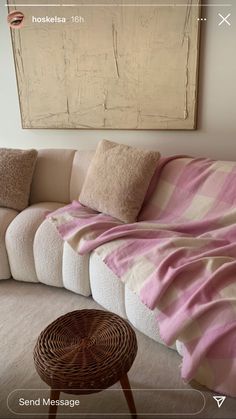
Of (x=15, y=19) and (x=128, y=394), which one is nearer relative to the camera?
(x=128, y=394)

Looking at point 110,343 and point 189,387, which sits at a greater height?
point 110,343

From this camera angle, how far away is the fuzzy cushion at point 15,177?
2197 millimetres

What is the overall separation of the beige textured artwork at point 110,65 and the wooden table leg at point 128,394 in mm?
1553

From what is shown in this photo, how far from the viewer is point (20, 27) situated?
2.35 meters

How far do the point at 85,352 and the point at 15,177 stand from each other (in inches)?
55.5

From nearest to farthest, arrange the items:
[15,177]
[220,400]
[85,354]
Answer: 1. [85,354]
2. [220,400]
3. [15,177]

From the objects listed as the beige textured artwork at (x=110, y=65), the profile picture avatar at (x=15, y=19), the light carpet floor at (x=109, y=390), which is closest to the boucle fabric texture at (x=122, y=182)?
the beige textured artwork at (x=110, y=65)

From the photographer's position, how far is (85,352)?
110 cm

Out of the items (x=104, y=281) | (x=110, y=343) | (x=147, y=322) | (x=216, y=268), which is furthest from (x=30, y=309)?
(x=216, y=268)

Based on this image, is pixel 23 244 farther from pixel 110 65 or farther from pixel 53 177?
pixel 110 65

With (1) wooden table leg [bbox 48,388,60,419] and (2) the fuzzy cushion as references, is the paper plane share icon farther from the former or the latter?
(2) the fuzzy cushion

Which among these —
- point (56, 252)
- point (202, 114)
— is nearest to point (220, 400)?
point (56, 252)

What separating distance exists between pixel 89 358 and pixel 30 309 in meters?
0.87

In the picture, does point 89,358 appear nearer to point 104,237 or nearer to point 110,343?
point 110,343
